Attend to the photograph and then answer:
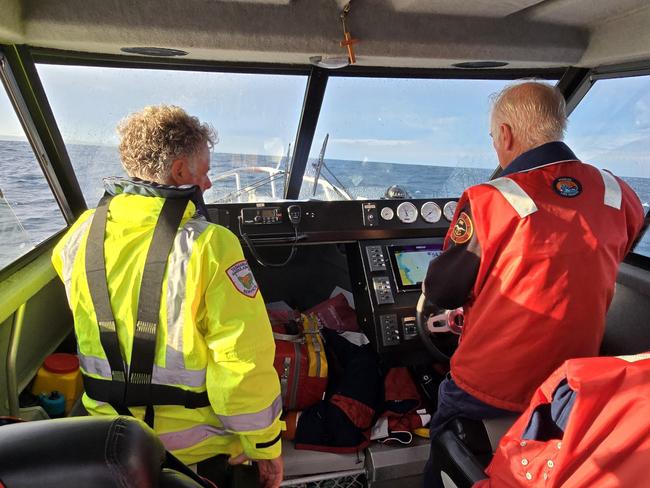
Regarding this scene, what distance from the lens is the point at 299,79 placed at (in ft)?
8.22

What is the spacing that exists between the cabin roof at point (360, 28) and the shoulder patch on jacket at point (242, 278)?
3.64 ft

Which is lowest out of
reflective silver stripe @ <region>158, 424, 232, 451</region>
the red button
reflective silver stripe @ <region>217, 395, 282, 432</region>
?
reflective silver stripe @ <region>158, 424, 232, 451</region>

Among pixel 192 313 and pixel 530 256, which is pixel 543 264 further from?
pixel 192 313

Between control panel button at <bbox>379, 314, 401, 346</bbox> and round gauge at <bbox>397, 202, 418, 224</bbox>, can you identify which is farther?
round gauge at <bbox>397, 202, 418, 224</bbox>

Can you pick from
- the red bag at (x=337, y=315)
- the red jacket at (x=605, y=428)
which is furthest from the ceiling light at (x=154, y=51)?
the red jacket at (x=605, y=428)

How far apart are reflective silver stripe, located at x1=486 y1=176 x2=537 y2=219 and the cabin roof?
961 millimetres

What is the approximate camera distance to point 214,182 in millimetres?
2607

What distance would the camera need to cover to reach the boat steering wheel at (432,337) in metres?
1.78

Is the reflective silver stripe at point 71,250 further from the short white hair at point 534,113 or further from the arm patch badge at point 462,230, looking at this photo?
the short white hair at point 534,113

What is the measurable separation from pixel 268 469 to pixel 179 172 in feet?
2.82

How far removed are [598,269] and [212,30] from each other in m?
1.56

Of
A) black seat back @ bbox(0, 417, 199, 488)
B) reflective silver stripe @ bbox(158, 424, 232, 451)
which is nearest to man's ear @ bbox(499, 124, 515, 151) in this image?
reflective silver stripe @ bbox(158, 424, 232, 451)

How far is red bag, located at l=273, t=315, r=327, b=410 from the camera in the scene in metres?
1.96

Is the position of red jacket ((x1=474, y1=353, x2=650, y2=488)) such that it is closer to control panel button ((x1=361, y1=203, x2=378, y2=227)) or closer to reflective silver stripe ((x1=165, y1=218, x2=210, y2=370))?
reflective silver stripe ((x1=165, y1=218, x2=210, y2=370))
